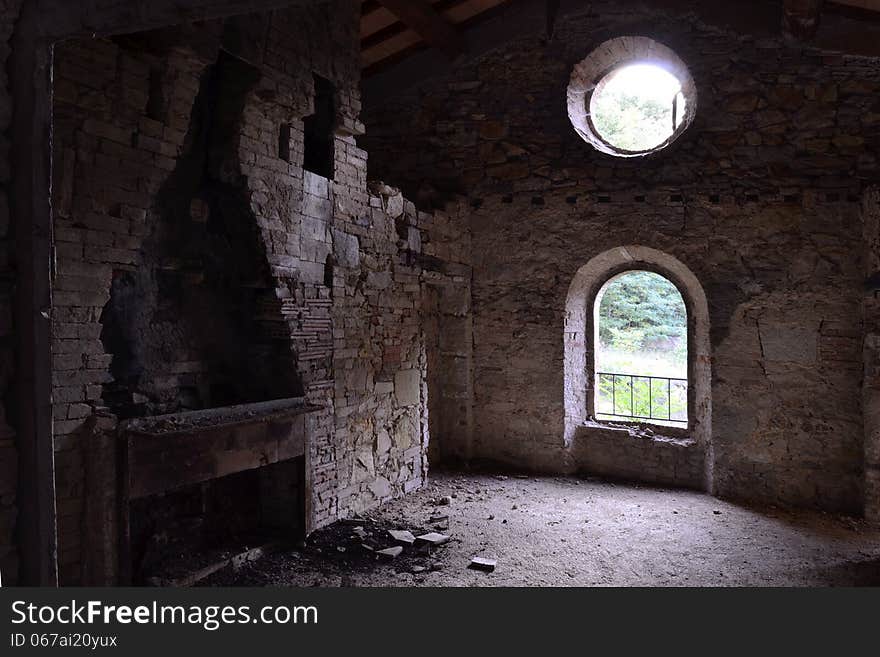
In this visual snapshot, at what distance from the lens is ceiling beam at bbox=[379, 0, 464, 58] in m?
6.91

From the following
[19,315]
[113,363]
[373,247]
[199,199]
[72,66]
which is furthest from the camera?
[373,247]

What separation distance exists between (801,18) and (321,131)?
503 centimetres

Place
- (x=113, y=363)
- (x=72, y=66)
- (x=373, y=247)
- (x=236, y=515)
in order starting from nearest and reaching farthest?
(x=72, y=66) → (x=113, y=363) → (x=236, y=515) → (x=373, y=247)

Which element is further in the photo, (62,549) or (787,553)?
(787,553)

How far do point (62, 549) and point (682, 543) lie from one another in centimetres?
477

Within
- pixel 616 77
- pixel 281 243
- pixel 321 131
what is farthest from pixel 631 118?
pixel 281 243

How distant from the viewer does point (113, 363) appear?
4.29 m

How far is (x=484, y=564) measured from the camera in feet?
16.3

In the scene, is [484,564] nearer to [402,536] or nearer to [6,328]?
[402,536]

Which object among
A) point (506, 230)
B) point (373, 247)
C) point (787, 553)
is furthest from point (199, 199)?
point (787, 553)

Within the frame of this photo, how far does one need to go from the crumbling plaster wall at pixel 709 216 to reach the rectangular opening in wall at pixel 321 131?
2.08m

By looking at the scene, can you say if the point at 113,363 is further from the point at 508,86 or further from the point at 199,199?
the point at 508,86

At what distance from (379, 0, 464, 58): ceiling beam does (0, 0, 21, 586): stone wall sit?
4.83 meters

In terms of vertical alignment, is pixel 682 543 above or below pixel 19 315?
below
